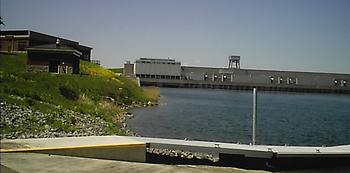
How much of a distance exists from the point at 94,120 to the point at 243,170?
7016 millimetres

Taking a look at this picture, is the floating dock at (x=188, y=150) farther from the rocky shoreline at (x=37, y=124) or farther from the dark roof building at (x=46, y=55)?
the dark roof building at (x=46, y=55)

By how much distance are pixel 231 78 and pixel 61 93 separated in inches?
3310

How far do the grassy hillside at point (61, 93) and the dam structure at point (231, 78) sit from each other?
5768 centimetres

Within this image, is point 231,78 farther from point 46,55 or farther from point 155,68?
point 46,55

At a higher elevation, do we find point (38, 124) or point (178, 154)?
point (38, 124)

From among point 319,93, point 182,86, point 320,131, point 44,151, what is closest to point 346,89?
point 319,93

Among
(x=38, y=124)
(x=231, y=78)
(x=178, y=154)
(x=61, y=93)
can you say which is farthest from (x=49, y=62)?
(x=231, y=78)

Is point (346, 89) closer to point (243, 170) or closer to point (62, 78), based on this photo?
point (62, 78)

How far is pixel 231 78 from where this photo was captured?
9906 centimetres

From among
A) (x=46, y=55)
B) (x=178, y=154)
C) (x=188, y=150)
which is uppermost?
(x=46, y=55)

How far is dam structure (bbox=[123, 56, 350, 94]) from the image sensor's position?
90125mm

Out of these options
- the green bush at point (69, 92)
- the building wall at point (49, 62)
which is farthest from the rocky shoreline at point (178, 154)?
the building wall at point (49, 62)

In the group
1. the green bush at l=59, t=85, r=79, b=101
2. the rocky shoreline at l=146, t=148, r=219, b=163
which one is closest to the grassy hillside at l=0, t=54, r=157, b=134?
the green bush at l=59, t=85, r=79, b=101

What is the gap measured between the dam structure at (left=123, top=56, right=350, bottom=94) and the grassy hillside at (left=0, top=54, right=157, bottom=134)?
5768 centimetres
